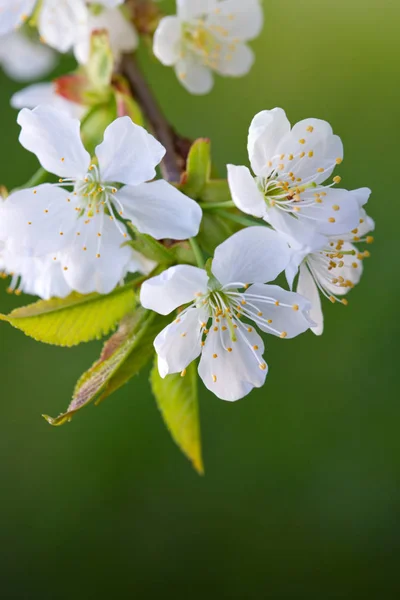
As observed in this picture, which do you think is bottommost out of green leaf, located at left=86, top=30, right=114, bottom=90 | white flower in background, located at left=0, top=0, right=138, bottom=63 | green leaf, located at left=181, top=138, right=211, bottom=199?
green leaf, located at left=181, top=138, right=211, bottom=199

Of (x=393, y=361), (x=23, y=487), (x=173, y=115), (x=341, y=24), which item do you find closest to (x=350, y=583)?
(x=393, y=361)

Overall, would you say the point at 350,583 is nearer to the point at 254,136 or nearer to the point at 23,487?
the point at 23,487

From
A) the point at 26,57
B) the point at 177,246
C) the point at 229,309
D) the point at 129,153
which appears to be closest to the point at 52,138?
the point at 129,153

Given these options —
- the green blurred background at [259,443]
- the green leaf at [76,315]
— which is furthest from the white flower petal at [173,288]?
the green blurred background at [259,443]

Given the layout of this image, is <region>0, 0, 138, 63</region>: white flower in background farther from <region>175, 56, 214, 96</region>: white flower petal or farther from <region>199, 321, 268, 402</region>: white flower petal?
<region>199, 321, 268, 402</region>: white flower petal

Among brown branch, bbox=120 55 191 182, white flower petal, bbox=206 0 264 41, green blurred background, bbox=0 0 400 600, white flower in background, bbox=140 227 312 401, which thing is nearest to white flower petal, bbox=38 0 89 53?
brown branch, bbox=120 55 191 182

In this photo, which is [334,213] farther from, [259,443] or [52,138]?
[259,443]

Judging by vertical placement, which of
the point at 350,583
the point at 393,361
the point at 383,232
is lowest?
the point at 350,583
